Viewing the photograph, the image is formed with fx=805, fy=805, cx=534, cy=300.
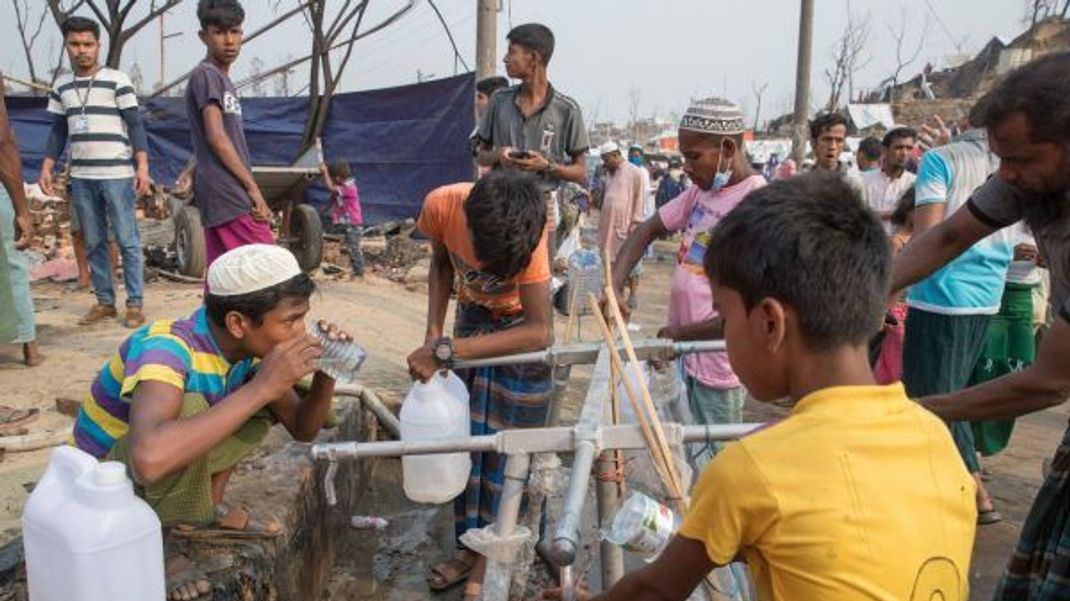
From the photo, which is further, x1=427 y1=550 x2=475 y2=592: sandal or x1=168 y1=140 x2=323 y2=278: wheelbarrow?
x1=168 y1=140 x2=323 y2=278: wheelbarrow

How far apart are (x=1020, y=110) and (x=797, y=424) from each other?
101 centimetres

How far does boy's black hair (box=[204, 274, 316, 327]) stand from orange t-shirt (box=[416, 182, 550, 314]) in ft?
2.41

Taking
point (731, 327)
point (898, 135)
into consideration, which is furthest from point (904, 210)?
point (731, 327)

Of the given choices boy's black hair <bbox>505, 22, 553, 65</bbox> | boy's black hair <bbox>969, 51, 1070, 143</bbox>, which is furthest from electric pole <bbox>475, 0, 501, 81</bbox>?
boy's black hair <bbox>969, 51, 1070, 143</bbox>

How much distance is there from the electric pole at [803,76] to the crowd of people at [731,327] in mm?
7170

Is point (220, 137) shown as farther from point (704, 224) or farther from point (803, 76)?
point (803, 76)

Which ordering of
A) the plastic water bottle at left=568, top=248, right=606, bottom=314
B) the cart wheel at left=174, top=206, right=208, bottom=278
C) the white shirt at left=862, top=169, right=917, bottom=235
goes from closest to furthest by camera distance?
the plastic water bottle at left=568, top=248, right=606, bottom=314 → the white shirt at left=862, top=169, right=917, bottom=235 → the cart wheel at left=174, top=206, right=208, bottom=278

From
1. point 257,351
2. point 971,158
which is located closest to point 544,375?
point 257,351

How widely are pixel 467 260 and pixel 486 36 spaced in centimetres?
456

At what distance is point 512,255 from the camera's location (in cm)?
255

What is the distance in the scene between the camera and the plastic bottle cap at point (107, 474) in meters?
1.50

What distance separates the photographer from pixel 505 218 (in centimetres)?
249

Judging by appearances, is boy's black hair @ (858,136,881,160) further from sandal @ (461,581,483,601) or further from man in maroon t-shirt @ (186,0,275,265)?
sandal @ (461,581,483,601)

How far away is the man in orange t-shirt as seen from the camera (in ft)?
8.21
